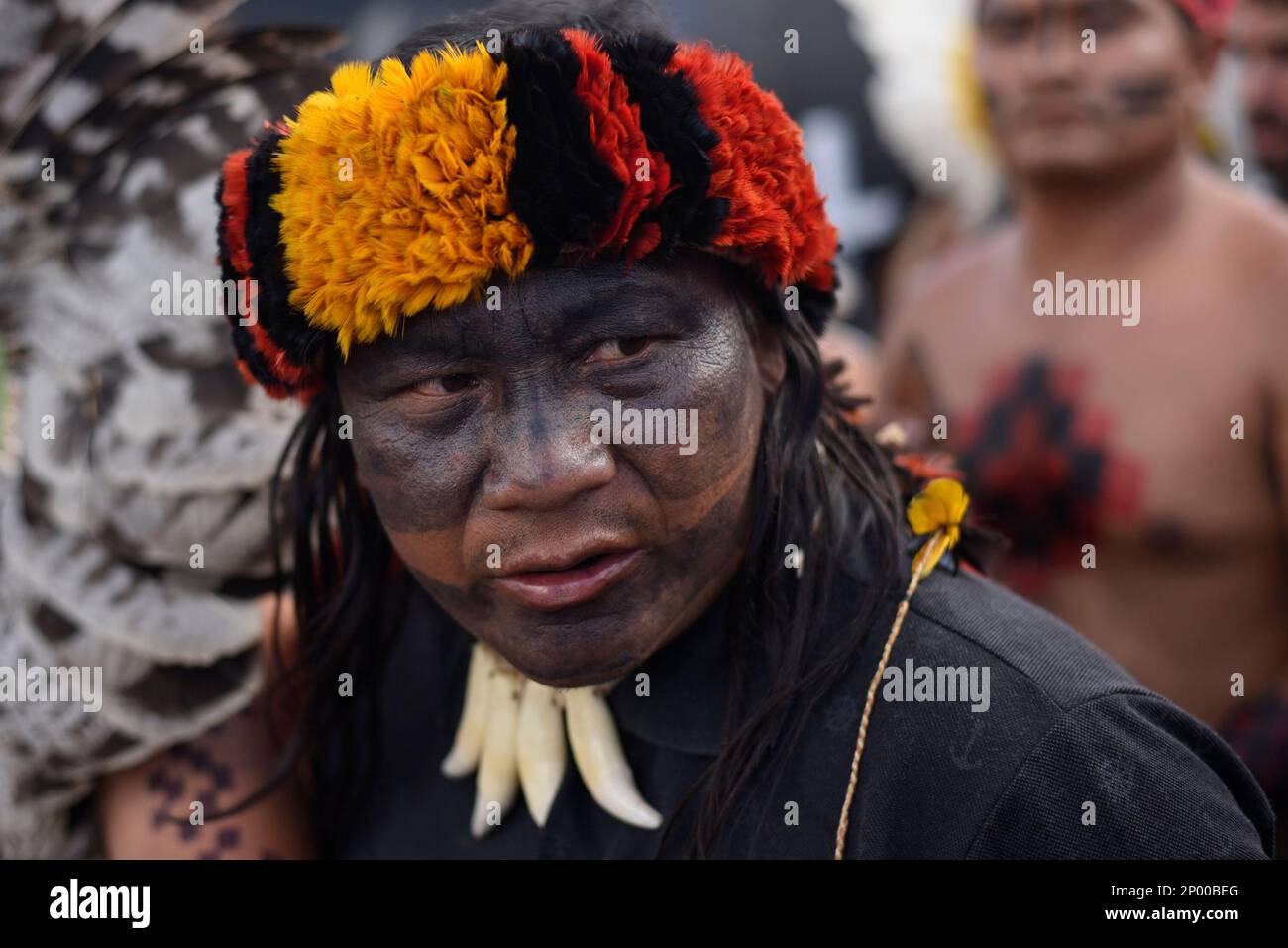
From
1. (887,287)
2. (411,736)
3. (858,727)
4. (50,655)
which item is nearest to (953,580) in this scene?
(858,727)

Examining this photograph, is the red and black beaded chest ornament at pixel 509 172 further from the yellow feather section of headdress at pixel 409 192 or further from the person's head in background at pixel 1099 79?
the person's head in background at pixel 1099 79

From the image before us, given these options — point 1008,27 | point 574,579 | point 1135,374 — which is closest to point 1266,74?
point 1008,27

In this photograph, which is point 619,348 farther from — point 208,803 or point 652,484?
point 208,803

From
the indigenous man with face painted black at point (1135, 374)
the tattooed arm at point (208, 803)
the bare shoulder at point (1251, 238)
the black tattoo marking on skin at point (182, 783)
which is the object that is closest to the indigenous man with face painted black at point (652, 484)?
the tattooed arm at point (208, 803)

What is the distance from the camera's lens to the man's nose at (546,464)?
1524 mm

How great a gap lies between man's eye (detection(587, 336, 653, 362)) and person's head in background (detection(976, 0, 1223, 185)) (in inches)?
82.8

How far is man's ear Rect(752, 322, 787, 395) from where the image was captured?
176cm

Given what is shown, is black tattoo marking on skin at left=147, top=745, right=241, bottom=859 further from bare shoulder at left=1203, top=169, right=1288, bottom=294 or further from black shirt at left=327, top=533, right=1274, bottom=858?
bare shoulder at left=1203, top=169, right=1288, bottom=294

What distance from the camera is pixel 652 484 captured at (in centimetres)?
159

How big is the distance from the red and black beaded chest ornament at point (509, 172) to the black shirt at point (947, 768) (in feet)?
1.74

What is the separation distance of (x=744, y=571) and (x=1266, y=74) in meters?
2.95

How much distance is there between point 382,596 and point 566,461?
26.0 inches

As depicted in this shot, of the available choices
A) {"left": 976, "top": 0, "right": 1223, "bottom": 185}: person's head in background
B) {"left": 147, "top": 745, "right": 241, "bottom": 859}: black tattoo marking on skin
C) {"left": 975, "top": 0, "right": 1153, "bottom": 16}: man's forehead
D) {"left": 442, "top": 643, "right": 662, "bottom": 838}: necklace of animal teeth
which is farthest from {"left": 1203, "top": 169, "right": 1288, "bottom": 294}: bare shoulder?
{"left": 147, "top": 745, "right": 241, "bottom": 859}: black tattoo marking on skin
